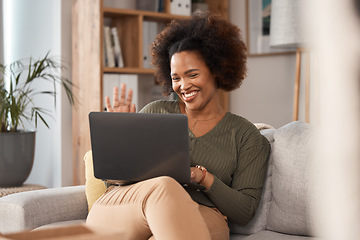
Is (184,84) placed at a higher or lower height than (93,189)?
higher

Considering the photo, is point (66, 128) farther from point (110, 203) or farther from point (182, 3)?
point (110, 203)

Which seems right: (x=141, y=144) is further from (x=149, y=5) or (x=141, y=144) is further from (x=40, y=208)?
(x=149, y=5)

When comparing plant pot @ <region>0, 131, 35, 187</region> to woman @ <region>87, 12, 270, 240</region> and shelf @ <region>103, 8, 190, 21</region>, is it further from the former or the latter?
woman @ <region>87, 12, 270, 240</region>

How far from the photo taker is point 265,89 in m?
4.14

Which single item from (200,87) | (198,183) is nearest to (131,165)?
(198,183)

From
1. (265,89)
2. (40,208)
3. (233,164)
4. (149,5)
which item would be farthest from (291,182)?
(265,89)

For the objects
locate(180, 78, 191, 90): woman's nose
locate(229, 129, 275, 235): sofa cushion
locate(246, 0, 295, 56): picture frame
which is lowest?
locate(229, 129, 275, 235): sofa cushion

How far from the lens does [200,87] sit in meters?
1.94

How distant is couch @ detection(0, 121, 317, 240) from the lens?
1.74m

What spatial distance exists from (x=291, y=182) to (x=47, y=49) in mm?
2499

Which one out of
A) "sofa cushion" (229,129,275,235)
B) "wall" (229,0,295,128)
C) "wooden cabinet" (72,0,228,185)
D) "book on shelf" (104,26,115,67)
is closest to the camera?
"sofa cushion" (229,129,275,235)

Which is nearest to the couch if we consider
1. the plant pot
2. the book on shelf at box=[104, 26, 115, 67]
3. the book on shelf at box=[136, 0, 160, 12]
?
the plant pot

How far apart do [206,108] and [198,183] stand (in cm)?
37

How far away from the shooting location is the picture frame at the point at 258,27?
4062mm
